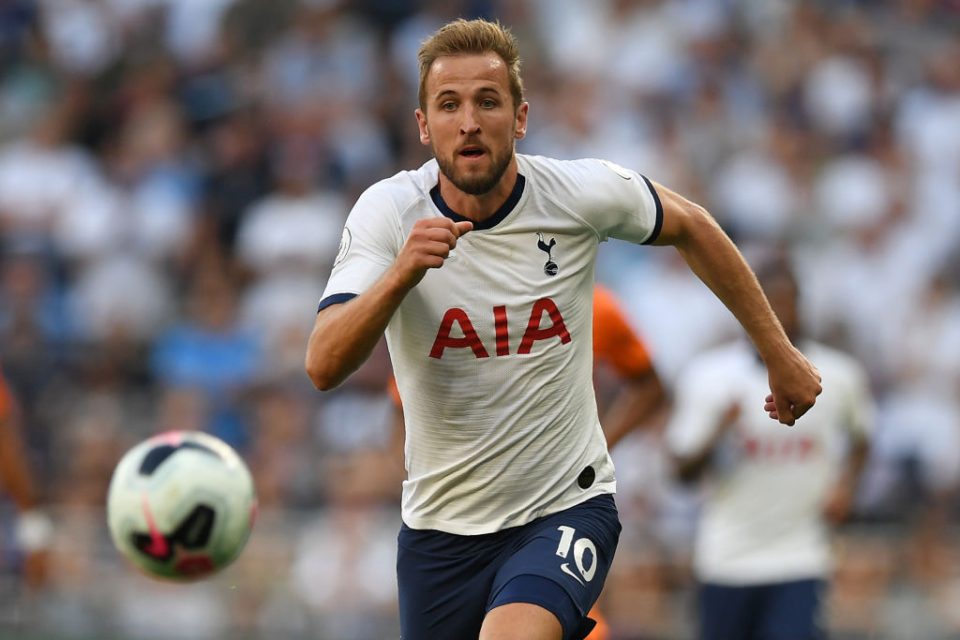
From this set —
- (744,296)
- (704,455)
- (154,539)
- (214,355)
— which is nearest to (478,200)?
(744,296)

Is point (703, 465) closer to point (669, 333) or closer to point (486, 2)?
point (669, 333)

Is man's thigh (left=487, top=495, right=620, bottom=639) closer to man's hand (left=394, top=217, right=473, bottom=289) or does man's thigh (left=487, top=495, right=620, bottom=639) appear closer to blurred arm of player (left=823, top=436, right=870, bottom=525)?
man's hand (left=394, top=217, right=473, bottom=289)

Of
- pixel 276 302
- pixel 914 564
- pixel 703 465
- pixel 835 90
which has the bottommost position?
pixel 914 564

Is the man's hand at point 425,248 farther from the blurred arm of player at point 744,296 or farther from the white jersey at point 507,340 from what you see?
the blurred arm of player at point 744,296

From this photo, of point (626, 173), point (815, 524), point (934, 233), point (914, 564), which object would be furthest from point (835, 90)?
point (626, 173)

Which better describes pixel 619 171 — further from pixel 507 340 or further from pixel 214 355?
pixel 214 355

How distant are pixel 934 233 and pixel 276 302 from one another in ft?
17.2

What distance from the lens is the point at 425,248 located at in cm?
502

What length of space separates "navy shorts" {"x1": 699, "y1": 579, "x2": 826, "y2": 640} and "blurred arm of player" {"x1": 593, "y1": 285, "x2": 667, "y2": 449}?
156 centimetres

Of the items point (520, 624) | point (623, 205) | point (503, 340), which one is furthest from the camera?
point (623, 205)

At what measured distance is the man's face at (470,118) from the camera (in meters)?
5.61

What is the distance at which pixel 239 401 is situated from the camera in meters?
13.1

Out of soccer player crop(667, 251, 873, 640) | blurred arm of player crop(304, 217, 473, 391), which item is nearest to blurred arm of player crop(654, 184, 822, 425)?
blurred arm of player crop(304, 217, 473, 391)

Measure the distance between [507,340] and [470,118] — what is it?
2.58 ft
